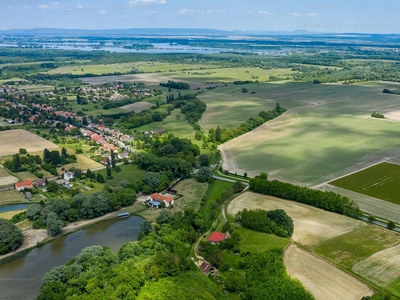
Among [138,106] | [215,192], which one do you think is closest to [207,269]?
[215,192]

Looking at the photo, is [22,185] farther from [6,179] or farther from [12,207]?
[6,179]

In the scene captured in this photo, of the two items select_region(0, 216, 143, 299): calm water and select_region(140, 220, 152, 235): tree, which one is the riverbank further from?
select_region(140, 220, 152, 235): tree

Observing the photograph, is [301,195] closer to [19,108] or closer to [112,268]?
[112,268]

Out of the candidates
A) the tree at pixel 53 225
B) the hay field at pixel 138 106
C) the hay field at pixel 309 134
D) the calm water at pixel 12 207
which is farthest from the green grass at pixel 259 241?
the hay field at pixel 138 106

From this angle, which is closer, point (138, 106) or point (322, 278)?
point (322, 278)

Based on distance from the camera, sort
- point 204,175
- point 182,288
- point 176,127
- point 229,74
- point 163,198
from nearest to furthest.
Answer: point 182,288 < point 163,198 < point 204,175 < point 176,127 < point 229,74

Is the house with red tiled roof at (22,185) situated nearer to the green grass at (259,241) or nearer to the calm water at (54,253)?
the calm water at (54,253)

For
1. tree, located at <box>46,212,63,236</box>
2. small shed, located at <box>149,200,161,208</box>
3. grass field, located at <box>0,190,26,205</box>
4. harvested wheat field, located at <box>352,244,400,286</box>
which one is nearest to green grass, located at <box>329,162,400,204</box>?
harvested wheat field, located at <box>352,244,400,286</box>
